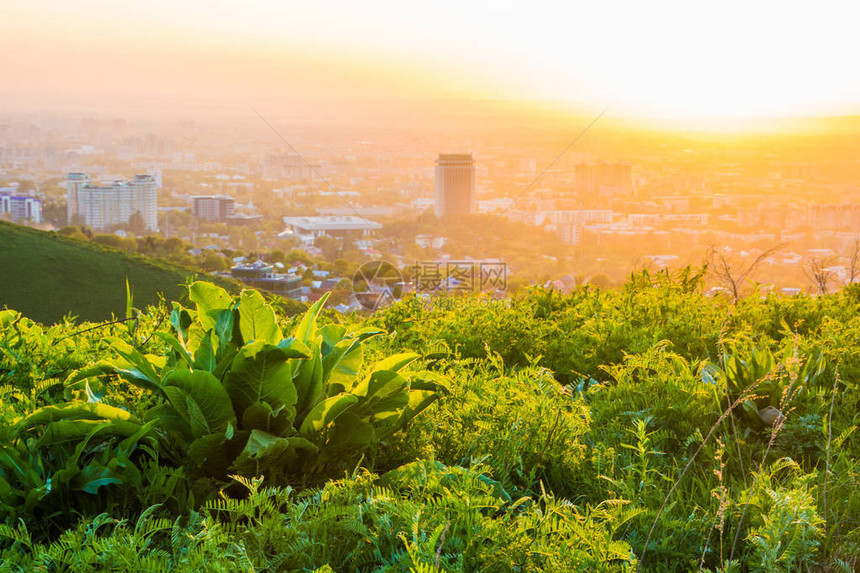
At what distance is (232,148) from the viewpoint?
3153cm

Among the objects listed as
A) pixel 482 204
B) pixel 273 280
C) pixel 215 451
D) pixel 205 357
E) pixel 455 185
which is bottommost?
pixel 273 280

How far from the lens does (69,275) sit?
26.7 meters

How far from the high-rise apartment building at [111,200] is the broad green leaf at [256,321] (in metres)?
33.3

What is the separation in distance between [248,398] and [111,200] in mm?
36761

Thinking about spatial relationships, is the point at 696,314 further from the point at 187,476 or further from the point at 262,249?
the point at 262,249

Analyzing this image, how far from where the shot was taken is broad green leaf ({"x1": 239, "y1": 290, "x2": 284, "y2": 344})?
1.92 meters

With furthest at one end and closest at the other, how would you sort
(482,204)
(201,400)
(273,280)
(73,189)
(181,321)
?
1. (73,189)
2. (482,204)
3. (273,280)
4. (181,321)
5. (201,400)

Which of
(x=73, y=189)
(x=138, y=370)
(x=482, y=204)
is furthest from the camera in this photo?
(x=73, y=189)

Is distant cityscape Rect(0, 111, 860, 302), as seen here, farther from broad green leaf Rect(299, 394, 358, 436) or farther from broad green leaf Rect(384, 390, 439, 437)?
broad green leaf Rect(299, 394, 358, 436)

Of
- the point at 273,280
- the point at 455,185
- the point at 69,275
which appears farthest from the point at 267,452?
the point at 69,275

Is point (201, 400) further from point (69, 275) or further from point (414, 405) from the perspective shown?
point (69, 275)

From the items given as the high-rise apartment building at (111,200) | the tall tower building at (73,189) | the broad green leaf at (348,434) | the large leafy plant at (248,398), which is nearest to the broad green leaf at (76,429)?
the large leafy plant at (248,398)

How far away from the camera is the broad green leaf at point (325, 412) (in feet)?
5.93

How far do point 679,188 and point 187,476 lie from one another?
18059mm
